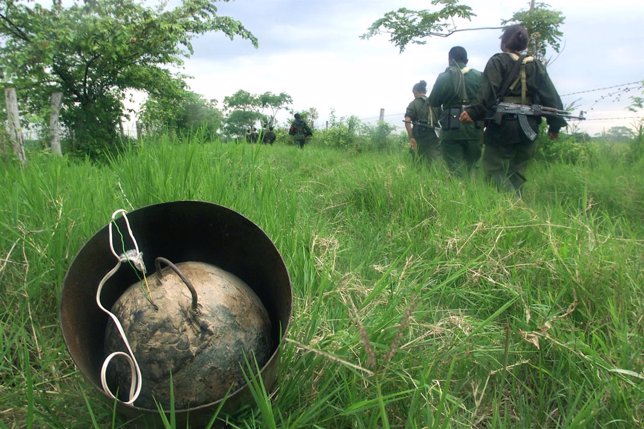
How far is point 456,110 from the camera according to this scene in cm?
530

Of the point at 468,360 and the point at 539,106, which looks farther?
the point at 539,106

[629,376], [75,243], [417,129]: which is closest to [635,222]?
[629,376]

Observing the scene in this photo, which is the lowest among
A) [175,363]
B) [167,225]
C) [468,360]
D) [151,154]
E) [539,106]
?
[468,360]

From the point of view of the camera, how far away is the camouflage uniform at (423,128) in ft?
21.3

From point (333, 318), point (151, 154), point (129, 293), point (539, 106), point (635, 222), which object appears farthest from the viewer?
point (539, 106)

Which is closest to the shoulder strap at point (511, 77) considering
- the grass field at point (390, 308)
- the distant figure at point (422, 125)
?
the grass field at point (390, 308)

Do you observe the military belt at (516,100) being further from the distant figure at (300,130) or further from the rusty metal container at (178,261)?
the distant figure at (300,130)

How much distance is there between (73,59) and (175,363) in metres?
10.5

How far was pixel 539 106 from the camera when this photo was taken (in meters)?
4.19

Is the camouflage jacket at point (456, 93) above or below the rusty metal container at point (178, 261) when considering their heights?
above

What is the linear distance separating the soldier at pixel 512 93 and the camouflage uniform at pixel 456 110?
0.95 meters

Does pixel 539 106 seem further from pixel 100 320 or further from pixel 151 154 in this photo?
pixel 100 320

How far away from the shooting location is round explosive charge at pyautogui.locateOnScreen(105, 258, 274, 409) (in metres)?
1.21

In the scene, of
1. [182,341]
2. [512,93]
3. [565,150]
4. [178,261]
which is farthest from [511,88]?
[182,341]
